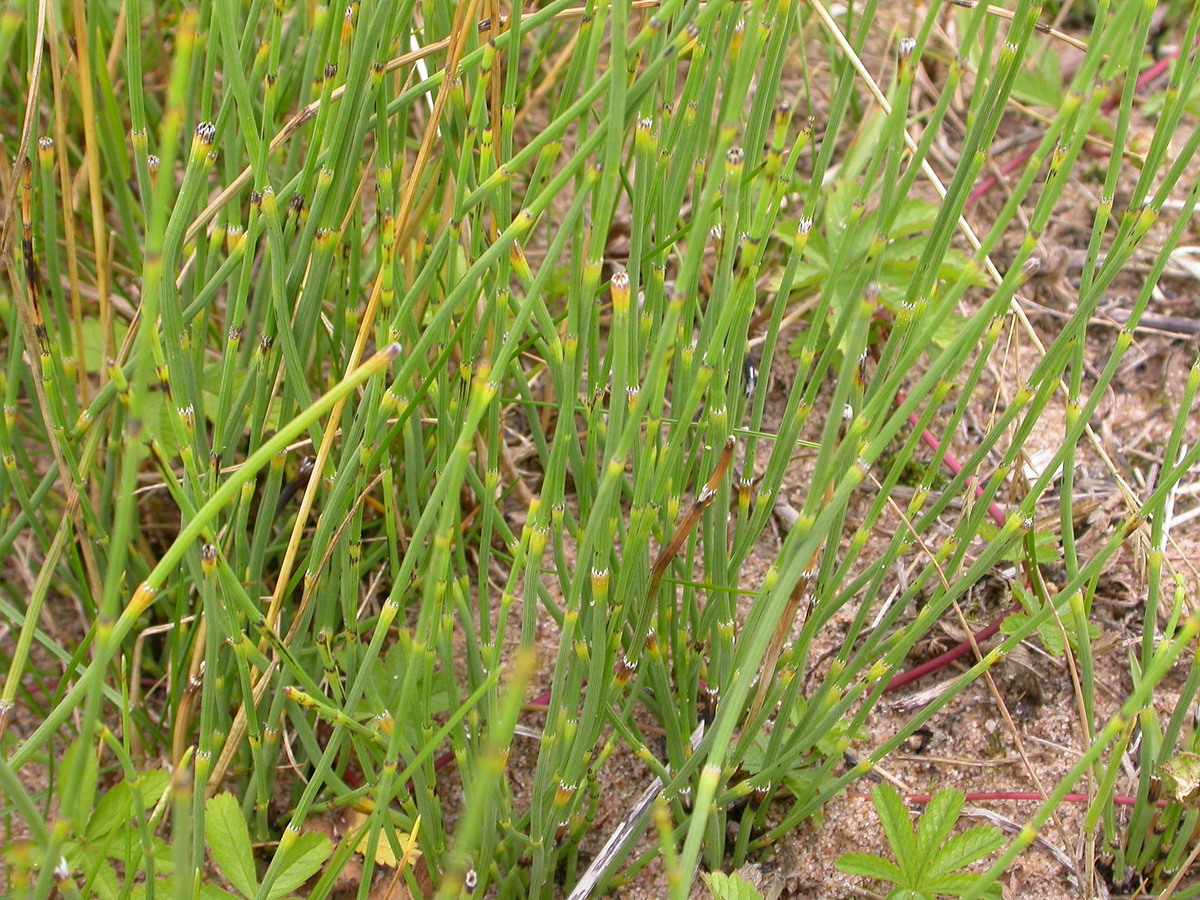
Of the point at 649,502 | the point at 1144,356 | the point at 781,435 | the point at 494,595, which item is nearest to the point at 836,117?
the point at 781,435

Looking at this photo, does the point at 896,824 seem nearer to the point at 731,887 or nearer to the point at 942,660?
the point at 731,887

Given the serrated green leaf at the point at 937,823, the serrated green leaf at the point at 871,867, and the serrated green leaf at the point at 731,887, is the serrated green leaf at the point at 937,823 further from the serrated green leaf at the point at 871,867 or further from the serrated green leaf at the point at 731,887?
the serrated green leaf at the point at 731,887

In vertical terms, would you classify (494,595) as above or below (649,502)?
below

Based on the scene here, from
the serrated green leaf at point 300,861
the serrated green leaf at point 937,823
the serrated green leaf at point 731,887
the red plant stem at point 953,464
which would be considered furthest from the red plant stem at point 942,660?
the serrated green leaf at point 300,861

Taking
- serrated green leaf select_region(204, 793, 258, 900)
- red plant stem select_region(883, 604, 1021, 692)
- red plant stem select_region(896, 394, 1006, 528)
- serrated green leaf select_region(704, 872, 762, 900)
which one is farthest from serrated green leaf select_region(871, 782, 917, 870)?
serrated green leaf select_region(204, 793, 258, 900)

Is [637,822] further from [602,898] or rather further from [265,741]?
[265,741]

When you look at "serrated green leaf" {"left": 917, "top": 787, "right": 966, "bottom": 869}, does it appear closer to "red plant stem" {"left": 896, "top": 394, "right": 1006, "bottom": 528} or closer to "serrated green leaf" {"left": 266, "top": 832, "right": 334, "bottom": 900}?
"red plant stem" {"left": 896, "top": 394, "right": 1006, "bottom": 528}
